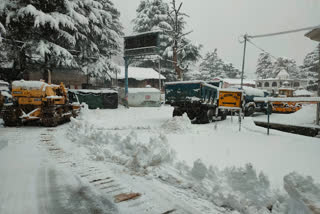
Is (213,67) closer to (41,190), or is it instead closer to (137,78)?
(137,78)

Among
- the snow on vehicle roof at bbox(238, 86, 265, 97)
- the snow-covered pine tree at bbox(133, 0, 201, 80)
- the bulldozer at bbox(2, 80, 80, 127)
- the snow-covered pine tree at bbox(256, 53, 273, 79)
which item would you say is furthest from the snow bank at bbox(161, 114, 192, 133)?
the snow-covered pine tree at bbox(256, 53, 273, 79)

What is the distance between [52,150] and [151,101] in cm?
1730

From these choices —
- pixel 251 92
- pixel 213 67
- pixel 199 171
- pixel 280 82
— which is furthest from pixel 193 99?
pixel 280 82

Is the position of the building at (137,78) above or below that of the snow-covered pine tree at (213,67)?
below

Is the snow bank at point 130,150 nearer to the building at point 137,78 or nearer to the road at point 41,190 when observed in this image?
the road at point 41,190

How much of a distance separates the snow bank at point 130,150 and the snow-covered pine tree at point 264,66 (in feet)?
283

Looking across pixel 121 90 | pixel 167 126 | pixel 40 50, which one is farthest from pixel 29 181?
pixel 121 90

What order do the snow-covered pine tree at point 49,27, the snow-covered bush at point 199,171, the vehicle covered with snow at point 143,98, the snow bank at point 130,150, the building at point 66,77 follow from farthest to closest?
the building at point 66,77
the vehicle covered with snow at point 143,98
the snow-covered pine tree at point 49,27
the snow bank at point 130,150
the snow-covered bush at point 199,171

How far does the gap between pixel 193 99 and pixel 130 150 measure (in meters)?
6.89

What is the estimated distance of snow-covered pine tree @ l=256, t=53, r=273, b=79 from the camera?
79688 millimetres

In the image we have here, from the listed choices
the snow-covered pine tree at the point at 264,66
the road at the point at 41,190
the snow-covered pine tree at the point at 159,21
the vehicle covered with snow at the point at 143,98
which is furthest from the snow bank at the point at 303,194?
the snow-covered pine tree at the point at 264,66

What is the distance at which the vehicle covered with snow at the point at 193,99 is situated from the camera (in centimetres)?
1143

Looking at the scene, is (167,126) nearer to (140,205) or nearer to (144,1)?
(140,205)

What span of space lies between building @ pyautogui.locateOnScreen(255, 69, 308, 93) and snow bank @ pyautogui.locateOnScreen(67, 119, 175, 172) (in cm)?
6189
